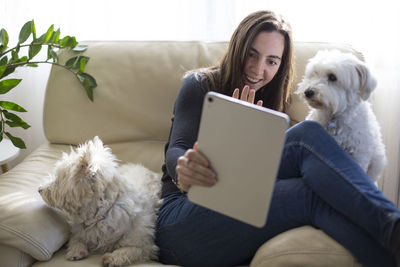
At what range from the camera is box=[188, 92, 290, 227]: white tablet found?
1053mm

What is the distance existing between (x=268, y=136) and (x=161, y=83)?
0.99 meters

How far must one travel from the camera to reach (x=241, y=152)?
3.57 ft

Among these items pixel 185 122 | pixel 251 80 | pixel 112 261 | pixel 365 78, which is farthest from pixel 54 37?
pixel 365 78

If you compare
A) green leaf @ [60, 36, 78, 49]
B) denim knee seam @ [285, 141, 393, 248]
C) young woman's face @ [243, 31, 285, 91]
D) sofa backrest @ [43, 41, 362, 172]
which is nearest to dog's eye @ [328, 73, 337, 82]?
young woman's face @ [243, 31, 285, 91]

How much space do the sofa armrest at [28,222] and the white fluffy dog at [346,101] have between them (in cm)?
102

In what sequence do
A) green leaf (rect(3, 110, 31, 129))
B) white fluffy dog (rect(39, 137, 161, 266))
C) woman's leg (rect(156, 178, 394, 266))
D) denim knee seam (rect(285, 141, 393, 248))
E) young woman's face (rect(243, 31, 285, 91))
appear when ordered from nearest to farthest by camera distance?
denim knee seam (rect(285, 141, 393, 248)) < woman's leg (rect(156, 178, 394, 266)) < white fluffy dog (rect(39, 137, 161, 266)) < young woman's face (rect(243, 31, 285, 91)) < green leaf (rect(3, 110, 31, 129))

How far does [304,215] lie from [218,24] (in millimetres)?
1408

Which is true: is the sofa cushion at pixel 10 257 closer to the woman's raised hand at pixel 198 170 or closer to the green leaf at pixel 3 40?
the woman's raised hand at pixel 198 170

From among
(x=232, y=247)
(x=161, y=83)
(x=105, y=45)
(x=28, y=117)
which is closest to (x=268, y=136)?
(x=232, y=247)

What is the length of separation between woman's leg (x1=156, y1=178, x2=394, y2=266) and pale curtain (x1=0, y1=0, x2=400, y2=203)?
1233mm

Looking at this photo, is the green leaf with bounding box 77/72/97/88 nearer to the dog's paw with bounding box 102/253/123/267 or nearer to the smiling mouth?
the smiling mouth

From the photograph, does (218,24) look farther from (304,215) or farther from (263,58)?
(304,215)

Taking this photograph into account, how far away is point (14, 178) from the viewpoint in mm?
1660

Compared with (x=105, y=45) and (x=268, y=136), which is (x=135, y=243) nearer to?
(x=268, y=136)
